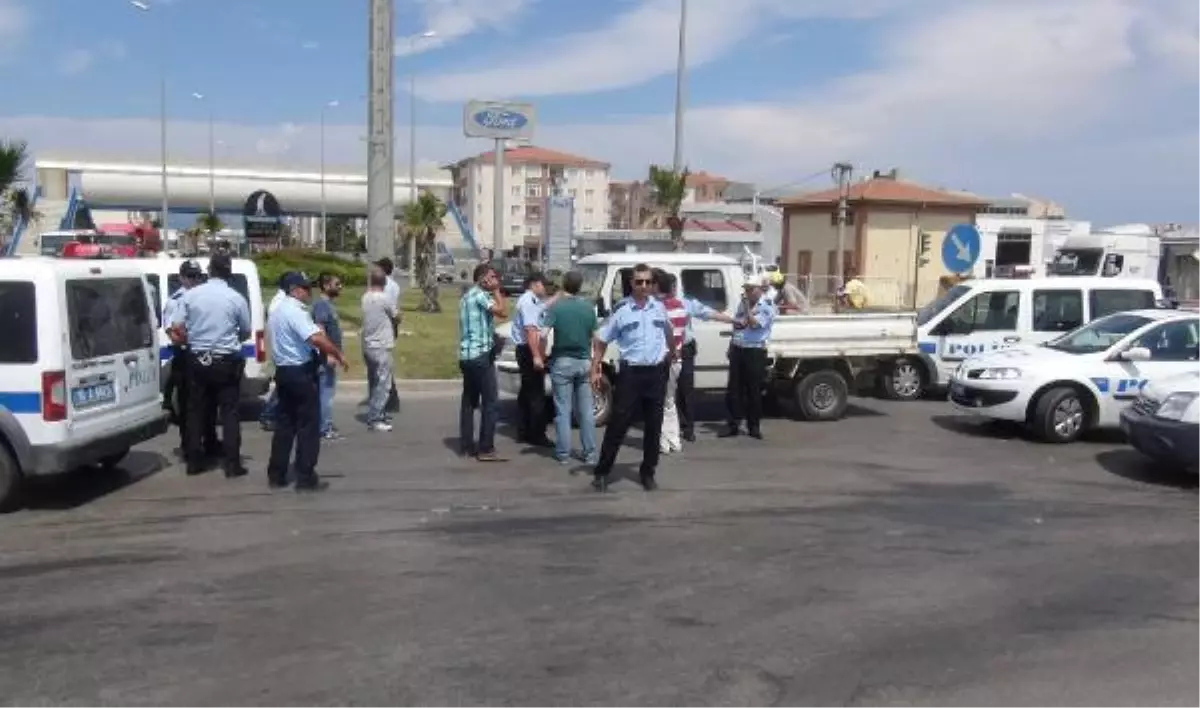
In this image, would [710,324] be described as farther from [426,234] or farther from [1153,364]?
[426,234]

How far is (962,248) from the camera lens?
56.8 feet

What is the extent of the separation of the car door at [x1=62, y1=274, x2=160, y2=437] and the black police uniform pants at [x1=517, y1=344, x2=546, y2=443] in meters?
3.22

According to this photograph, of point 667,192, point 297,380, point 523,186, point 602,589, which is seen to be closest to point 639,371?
point 297,380

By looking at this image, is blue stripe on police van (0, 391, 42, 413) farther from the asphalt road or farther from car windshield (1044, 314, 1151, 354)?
car windshield (1044, 314, 1151, 354)

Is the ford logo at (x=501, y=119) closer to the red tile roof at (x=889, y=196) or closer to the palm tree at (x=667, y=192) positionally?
the palm tree at (x=667, y=192)

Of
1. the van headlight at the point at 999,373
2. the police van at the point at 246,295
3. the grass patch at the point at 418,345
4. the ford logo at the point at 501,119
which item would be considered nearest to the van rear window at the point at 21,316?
the police van at the point at 246,295

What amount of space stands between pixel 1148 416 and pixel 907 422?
347cm

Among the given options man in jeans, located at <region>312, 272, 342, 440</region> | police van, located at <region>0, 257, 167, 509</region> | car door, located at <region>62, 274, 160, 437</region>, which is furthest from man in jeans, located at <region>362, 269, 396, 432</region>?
police van, located at <region>0, 257, 167, 509</region>

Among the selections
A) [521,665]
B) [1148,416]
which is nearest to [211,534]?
[521,665]

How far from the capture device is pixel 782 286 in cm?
1470

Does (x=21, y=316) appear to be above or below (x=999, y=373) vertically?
above

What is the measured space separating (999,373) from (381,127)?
1028 cm

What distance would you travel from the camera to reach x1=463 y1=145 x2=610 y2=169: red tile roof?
131 m

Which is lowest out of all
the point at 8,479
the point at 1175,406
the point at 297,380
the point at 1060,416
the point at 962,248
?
the point at 8,479
